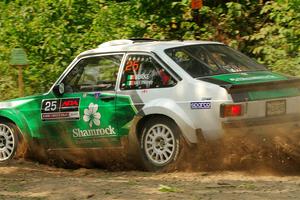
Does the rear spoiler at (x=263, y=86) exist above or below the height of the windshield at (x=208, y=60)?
below

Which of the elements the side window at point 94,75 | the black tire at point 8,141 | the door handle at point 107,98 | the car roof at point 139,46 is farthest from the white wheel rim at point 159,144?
the black tire at point 8,141

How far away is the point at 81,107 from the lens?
28.9 feet

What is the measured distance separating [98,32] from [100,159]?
4862 mm

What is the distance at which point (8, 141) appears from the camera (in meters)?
9.48

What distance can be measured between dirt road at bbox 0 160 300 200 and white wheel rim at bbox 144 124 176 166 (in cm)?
21

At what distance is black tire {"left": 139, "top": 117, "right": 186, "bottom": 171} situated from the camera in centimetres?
800

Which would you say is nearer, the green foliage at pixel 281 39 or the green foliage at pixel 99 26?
the green foliage at pixel 281 39

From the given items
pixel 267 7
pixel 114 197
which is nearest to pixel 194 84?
pixel 114 197

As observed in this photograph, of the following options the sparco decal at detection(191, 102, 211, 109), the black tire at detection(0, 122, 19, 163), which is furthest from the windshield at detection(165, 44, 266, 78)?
the black tire at detection(0, 122, 19, 163)

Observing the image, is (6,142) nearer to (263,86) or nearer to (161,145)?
(161,145)

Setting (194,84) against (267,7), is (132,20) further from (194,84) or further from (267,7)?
(194,84)

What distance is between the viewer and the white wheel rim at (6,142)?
9.41m

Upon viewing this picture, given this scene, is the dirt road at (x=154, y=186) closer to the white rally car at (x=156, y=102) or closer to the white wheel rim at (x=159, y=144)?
the white wheel rim at (x=159, y=144)

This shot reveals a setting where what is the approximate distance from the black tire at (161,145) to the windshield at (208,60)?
→ 0.71 m
